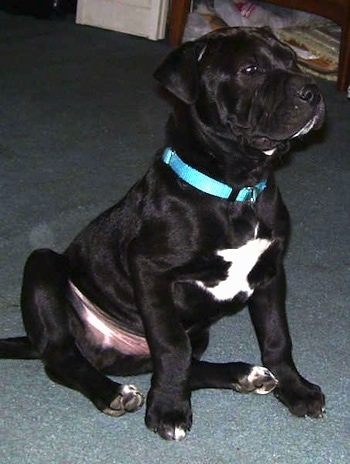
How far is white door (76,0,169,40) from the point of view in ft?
15.4

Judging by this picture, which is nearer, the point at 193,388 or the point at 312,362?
the point at 193,388

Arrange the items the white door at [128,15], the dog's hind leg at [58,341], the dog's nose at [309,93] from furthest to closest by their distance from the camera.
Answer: the white door at [128,15] → the dog's hind leg at [58,341] → the dog's nose at [309,93]

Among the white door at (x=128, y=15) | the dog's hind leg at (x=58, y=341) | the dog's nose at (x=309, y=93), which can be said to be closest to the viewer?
the dog's nose at (x=309, y=93)

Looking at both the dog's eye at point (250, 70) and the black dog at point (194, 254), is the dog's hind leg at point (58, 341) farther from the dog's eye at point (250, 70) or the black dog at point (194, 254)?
the dog's eye at point (250, 70)

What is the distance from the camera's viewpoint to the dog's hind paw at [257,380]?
1.97m

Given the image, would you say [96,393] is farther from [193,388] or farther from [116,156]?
[116,156]

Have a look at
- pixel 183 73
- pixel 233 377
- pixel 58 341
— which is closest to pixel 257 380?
pixel 233 377

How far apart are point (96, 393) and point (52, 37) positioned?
3059 millimetres

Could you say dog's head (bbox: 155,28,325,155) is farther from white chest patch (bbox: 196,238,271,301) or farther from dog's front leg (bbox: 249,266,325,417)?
dog's front leg (bbox: 249,266,325,417)

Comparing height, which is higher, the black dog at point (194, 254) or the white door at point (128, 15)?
the black dog at point (194, 254)

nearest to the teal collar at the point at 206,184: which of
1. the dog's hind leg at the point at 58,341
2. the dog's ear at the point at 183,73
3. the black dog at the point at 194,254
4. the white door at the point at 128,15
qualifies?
the black dog at the point at 194,254

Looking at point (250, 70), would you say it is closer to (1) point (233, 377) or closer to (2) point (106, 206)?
Result: (1) point (233, 377)

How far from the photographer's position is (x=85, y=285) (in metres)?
2.03

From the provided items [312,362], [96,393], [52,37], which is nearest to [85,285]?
[96,393]
